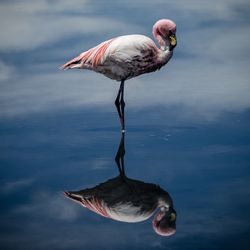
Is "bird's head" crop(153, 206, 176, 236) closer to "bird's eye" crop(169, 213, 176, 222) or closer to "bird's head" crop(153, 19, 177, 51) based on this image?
"bird's eye" crop(169, 213, 176, 222)

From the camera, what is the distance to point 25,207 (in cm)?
522

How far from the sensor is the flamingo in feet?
21.9

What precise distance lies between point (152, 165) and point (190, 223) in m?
1.18

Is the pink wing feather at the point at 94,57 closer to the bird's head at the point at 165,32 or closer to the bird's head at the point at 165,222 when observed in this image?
the bird's head at the point at 165,32

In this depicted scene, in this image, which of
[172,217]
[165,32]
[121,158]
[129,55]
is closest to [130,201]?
[172,217]

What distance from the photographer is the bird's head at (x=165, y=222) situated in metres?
4.71

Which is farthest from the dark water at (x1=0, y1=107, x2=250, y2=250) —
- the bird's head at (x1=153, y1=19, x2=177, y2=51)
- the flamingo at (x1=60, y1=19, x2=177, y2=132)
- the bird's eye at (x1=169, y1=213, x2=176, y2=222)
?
the bird's head at (x1=153, y1=19, x2=177, y2=51)

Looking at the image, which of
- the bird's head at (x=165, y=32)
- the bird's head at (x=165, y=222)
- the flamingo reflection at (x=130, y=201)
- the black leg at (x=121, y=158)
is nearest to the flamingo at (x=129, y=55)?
the bird's head at (x=165, y=32)

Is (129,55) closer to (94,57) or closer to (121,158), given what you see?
(94,57)

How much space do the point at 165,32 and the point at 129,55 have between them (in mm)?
480

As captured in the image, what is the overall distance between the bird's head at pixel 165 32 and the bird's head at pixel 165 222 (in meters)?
2.35

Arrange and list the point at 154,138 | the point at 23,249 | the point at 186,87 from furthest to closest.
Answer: the point at 186,87
the point at 154,138
the point at 23,249

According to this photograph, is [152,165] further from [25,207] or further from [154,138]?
[25,207]

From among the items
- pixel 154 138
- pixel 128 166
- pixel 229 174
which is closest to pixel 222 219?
pixel 229 174
